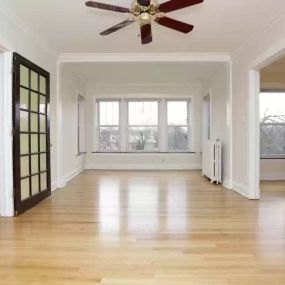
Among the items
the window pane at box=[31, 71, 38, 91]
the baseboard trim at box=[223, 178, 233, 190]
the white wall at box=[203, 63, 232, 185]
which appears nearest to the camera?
the window pane at box=[31, 71, 38, 91]

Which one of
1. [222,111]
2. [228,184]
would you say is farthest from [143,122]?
[228,184]

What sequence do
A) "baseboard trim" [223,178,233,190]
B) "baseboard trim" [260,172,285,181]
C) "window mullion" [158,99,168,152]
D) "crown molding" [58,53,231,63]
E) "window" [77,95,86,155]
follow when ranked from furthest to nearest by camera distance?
"window mullion" [158,99,168,152]
"window" [77,95,86,155]
"baseboard trim" [260,172,285,181]
"baseboard trim" [223,178,233,190]
"crown molding" [58,53,231,63]

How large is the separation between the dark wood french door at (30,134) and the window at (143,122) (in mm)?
4424

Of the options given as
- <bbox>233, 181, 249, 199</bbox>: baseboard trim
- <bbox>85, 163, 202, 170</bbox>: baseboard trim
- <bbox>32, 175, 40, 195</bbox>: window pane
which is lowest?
<bbox>233, 181, 249, 199</bbox>: baseboard trim

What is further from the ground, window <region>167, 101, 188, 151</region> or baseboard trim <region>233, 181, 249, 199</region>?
window <region>167, 101, 188, 151</region>

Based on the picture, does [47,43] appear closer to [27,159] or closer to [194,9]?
[27,159]

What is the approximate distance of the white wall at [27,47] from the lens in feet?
12.1

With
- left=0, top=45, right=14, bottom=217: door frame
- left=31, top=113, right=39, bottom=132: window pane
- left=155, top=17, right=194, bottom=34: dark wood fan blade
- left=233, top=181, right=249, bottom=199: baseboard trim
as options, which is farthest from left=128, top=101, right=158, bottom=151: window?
left=155, top=17, right=194, bottom=34: dark wood fan blade

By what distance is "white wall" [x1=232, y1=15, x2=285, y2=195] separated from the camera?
422 centimetres

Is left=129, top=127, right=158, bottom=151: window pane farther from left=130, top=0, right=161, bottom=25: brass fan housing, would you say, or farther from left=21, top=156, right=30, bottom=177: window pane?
left=130, top=0, right=161, bottom=25: brass fan housing

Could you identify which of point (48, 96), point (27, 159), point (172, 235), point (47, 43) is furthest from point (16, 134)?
point (172, 235)

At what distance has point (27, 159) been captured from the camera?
4340 millimetres

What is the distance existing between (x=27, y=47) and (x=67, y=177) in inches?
127

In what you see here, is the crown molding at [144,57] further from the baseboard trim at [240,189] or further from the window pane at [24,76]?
the baseboard trim at [240,189]
